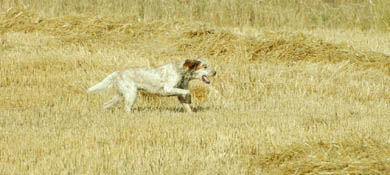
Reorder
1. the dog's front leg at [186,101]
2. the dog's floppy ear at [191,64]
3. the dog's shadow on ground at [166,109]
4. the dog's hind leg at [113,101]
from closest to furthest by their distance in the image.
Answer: the dog's floppy ear at [191,64], the dog's front leg at [186,101], the dog's hind leg at [113,101], the dog's shadow on ground at [166,109]

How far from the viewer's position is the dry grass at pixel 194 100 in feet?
20.4

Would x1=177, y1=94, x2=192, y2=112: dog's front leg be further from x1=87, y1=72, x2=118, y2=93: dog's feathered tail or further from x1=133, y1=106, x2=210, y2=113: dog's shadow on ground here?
x1=87, y1=72, x2=118, y2=93: dog's feathered tail

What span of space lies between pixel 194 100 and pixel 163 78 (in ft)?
6.22

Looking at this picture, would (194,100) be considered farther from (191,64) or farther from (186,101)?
(191,64)

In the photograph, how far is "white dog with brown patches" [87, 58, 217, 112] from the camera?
884 centimetres

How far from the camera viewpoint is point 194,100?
422 inches

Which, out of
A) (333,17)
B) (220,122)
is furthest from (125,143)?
(333,17)

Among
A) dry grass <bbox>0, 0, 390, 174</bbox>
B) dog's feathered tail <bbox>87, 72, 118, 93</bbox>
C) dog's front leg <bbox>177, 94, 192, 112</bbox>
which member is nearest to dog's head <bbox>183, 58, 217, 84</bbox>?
dog's front leg <bbox>177, 94, 192, 112</bbox>

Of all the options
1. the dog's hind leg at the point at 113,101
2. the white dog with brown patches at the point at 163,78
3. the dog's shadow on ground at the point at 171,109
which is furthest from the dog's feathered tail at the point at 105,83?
the dog's shadow on ground at the point at 171,109

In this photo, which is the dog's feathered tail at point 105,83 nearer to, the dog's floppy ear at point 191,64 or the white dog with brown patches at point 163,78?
the white dog with brown patches at point 163,78

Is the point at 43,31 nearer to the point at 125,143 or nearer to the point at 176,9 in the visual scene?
the point at 176,9

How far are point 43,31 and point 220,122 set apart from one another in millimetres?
9545

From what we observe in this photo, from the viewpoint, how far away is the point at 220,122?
8.49 meters

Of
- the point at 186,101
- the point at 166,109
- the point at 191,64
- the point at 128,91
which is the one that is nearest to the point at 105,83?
the point at 128,91
